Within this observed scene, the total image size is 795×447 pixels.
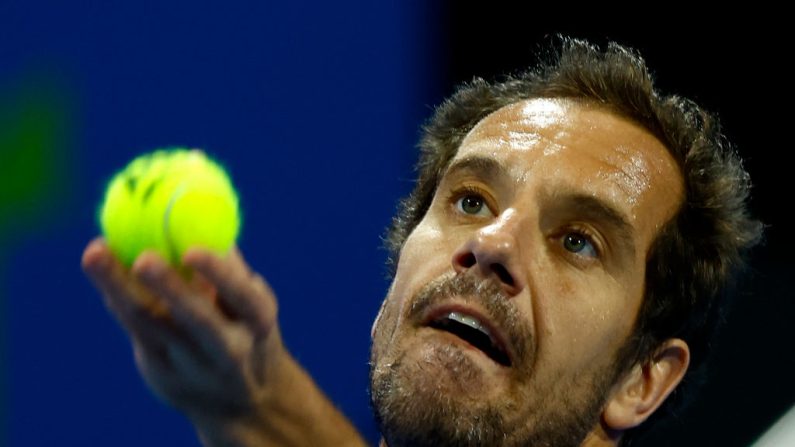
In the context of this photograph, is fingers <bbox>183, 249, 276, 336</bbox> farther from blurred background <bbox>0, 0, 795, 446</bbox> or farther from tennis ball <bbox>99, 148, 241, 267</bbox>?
blurred background <bbox>0, 0, 795, 446</bbox>

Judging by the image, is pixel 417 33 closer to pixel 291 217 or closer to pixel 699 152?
pixel 291 217

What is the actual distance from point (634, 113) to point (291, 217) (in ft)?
2.73

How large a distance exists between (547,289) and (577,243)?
79 millimetres

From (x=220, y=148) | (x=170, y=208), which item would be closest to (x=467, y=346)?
(x=170, y=208)

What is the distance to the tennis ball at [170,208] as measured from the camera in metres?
0.90

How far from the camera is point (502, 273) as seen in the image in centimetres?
111

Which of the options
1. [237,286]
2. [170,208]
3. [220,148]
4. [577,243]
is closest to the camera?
[237,286]

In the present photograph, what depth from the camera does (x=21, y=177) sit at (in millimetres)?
1889

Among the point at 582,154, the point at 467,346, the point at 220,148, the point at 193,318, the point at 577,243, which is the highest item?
the point at 220,148

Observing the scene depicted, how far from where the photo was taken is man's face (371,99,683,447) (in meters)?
1.09

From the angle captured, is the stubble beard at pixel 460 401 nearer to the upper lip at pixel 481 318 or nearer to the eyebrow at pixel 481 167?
the upper lip at pixel 481 318

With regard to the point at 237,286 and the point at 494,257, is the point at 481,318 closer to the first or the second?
the point at 494,257

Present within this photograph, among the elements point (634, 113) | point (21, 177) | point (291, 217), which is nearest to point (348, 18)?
point (291, 217)

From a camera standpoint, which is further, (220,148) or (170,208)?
(220,148)
